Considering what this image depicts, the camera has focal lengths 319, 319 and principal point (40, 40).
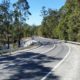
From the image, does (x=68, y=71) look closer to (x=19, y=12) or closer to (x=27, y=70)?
(x=27, y=70)

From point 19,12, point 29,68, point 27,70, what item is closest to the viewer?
point 27,70

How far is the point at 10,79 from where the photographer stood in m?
14.8

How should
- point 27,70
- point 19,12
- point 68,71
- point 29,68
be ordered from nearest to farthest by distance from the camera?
1. point 68,71
2. point 27,70
3. point 29,68
4. point 19,12

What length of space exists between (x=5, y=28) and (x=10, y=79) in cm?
7342

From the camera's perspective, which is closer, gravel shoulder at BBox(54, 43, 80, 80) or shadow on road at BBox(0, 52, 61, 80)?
shadow on road at BBox(0, 52, 61, 80)

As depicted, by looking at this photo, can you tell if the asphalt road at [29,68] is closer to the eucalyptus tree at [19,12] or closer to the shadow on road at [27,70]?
the shadow on road at [27,70]

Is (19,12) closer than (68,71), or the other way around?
(68,71)

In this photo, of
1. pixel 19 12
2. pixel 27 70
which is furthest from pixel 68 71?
pixel 19 12

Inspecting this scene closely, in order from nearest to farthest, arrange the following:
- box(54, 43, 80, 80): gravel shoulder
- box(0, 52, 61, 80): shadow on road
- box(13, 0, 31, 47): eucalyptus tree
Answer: box(0, 52, 61, 80): shadow on road
box(54, 43, 80, 80): gravel shoulder
box(13, 0, 31, 47): eucalyptus tree

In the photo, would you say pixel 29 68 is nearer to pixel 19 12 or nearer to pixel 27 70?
pixel 27 70

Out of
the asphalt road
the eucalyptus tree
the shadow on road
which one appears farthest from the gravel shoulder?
the eucalyptus tree

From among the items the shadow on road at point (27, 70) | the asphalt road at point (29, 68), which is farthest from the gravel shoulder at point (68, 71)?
the shadow on road at point (27, 70)

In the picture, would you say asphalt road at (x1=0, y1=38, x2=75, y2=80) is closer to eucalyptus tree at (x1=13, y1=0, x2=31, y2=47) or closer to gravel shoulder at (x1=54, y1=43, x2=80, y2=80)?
gravel shoulder at (x1=54, y1=43, x2=80, y2=80)

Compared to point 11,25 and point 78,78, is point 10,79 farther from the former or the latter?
point 11,25
